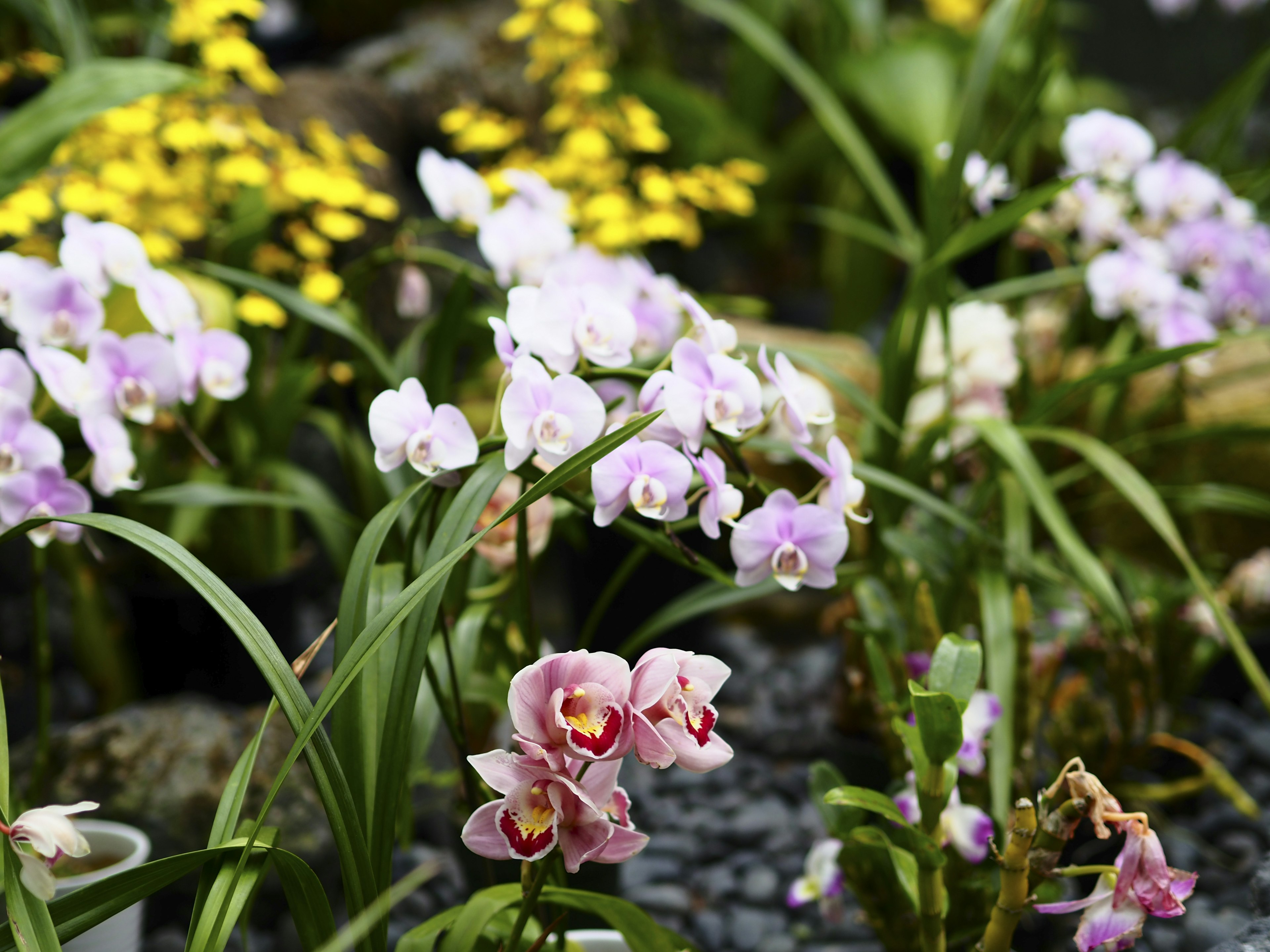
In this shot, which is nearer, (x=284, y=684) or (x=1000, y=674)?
(x=284, y=684)

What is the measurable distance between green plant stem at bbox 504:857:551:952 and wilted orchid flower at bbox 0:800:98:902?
0.25 meters

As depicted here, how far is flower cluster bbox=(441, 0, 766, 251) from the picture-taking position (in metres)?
1.43

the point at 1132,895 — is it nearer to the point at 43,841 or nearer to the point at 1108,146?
the point at 43,841

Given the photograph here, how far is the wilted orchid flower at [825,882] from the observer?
0.88 metres

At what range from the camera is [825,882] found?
0.88m

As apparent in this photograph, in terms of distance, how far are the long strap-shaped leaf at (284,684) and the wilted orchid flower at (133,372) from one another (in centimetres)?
24

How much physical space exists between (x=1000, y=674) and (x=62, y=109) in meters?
1.15

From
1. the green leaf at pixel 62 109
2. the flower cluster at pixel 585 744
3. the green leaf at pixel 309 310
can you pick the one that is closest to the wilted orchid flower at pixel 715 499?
→ the flower cluster at pixel 585 744

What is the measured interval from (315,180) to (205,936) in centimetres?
97

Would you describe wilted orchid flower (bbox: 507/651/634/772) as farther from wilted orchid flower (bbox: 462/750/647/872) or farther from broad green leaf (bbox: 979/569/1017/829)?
broad green leaf (bbox: 979/569/1017/829)

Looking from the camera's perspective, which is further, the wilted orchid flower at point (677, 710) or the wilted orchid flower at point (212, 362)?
the wilted orchid flower at point (212, 362)

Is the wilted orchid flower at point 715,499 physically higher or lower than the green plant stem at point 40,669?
higher

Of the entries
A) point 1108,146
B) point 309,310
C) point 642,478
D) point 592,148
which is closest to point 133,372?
point 309,310

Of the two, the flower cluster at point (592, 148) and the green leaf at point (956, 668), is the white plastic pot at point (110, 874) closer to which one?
the green leaf at point (956, 668)
